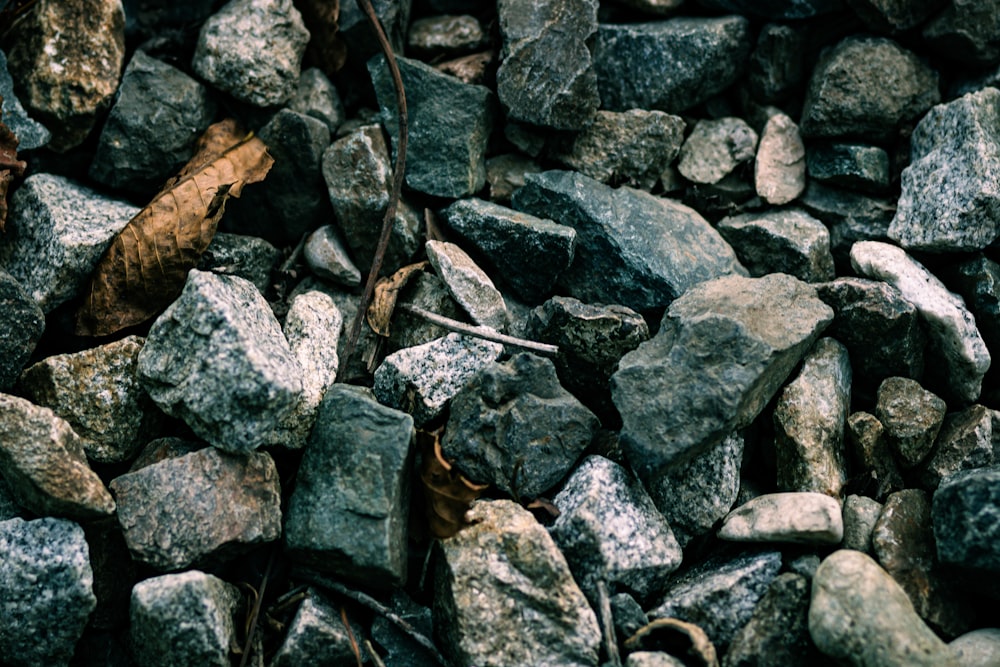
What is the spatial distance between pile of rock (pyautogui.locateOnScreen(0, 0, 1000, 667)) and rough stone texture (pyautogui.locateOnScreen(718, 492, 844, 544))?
0.04 feet

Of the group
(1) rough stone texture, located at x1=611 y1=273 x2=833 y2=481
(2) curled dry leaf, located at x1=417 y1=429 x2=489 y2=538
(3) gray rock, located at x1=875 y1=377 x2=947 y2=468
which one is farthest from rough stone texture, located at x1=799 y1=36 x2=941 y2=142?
(2) curled dry leaf, located at x1=417 y1=429 x2=489 y2=538

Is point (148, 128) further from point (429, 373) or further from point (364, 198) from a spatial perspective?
point (429, 373)

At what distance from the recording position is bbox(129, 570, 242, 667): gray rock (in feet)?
6.40

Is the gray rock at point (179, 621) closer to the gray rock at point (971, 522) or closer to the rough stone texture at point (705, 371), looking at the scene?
the rough stone texture at point (705, 371)

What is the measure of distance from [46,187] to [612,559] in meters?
1.99

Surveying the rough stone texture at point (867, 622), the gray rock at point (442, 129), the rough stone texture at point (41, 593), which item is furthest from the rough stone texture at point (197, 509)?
the rough stone texture at point (867, 622)

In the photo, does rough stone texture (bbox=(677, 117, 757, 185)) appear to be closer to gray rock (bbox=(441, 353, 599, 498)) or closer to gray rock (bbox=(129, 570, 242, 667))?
gray rock (bbox=(441, 353, 599, 498))

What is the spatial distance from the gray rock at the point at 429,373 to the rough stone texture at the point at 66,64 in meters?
1.25

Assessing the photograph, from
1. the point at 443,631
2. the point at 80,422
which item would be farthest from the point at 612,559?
the point at 80,422

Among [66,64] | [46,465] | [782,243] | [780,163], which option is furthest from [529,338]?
[66,64]

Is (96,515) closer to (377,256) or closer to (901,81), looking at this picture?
(377,256)

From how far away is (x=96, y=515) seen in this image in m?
2.04

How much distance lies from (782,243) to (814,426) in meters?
0.66

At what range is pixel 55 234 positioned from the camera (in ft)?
7.54
